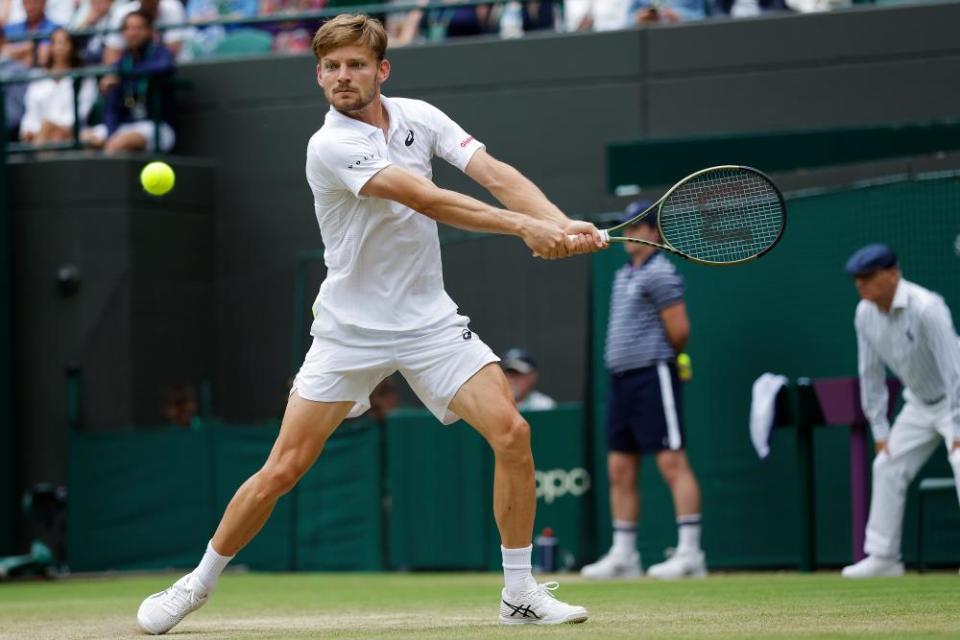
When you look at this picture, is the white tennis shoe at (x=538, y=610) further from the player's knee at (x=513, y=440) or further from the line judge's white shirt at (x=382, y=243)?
the line judge's white shirt at (x=382, y=243)

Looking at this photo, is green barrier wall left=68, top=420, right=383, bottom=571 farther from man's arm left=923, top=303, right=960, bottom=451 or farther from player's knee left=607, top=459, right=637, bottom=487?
man's arm left=923, top=303, right=960, bottom=451

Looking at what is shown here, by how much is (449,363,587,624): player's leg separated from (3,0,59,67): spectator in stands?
401 inches

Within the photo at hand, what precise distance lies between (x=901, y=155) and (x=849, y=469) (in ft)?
8.14

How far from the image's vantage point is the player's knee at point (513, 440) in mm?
5852

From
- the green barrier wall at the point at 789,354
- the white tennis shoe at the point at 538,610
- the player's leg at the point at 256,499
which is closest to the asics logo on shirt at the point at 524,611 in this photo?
the white tennis shoe at the point at 538,610

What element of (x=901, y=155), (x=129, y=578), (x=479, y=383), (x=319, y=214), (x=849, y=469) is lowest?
(x=129, y=578)

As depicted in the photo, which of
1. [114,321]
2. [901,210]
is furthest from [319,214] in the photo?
[114,321]

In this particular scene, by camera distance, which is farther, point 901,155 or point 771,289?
point 901,155

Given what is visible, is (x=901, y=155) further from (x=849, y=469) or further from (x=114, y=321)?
(x=114, y=321)

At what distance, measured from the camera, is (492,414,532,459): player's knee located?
19.2 feet

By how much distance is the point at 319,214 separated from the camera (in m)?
6.16

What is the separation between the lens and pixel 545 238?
5.63m

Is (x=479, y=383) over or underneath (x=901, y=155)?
underneath

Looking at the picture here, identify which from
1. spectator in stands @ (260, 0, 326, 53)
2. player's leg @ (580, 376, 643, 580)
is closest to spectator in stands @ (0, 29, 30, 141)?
spectator in stands @ (260, 0, 326, 53)
